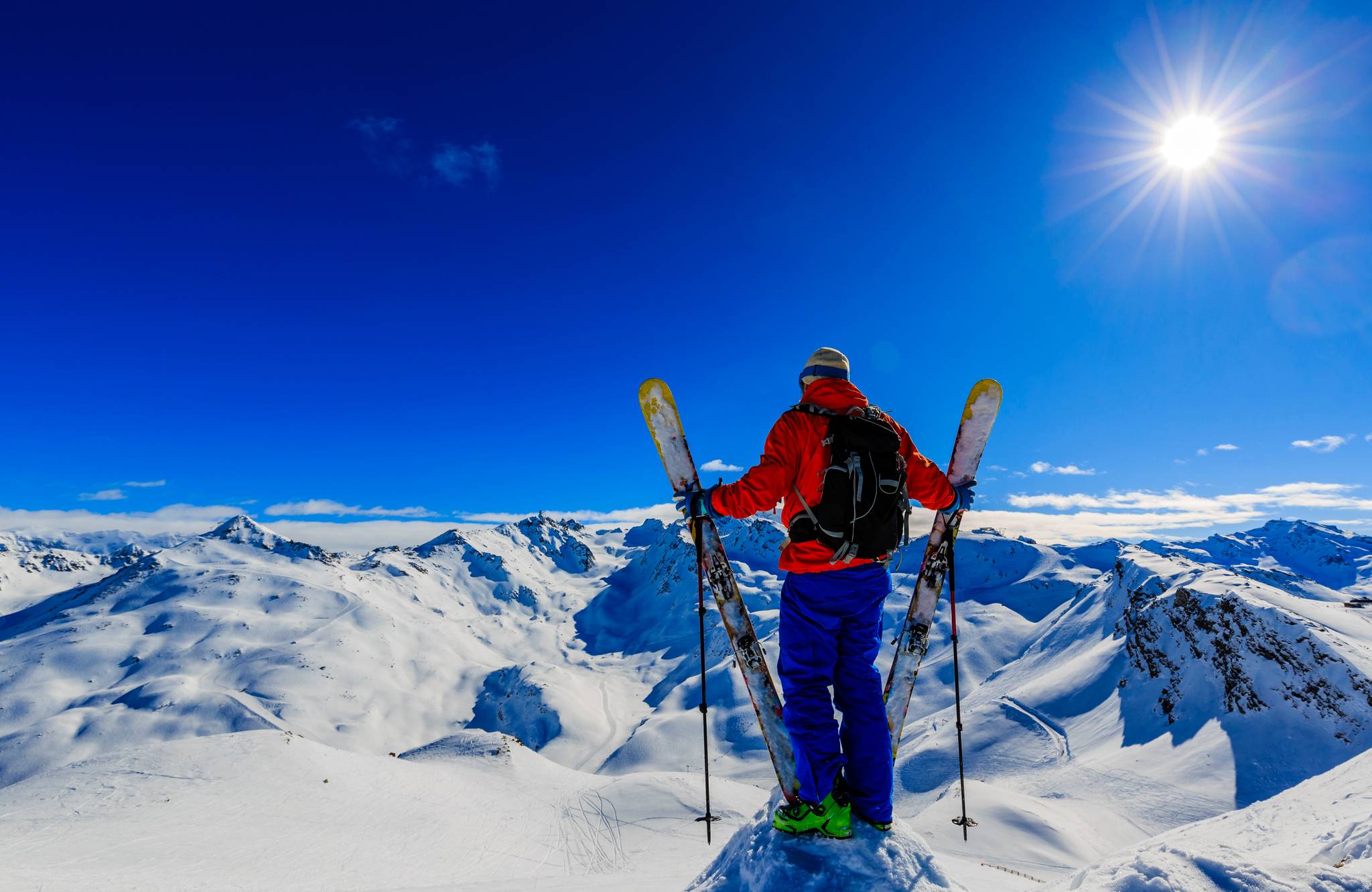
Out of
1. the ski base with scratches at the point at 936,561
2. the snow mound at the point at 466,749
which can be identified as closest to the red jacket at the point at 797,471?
the ski base with scratches at the point at 936,561

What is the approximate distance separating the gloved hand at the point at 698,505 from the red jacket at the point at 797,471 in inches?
8.7

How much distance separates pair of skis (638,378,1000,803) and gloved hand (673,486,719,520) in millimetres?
201

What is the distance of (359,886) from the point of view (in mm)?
17484

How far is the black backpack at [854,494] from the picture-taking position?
5.10m

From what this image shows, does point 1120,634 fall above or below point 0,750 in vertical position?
above

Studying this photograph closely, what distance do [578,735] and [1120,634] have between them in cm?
13759

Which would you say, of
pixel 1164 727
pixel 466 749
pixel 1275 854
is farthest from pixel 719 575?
pixel 1164 727

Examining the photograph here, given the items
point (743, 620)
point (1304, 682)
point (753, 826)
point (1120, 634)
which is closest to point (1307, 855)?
point (753, 826)

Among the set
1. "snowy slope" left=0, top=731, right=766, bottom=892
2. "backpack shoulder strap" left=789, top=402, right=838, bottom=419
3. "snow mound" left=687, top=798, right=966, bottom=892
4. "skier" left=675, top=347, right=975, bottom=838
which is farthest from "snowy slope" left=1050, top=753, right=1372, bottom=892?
"snowy slope" left=0, top=731, right=766, bottom=892

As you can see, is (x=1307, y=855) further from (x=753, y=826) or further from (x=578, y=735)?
(x=578, y=735)

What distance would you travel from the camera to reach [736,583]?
6.29 metres

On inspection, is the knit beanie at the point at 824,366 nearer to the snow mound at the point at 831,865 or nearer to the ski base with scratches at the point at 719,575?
the ski base with scratches at the point at 719,575

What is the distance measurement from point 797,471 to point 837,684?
1.92 m

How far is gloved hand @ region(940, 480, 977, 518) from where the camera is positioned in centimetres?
653
